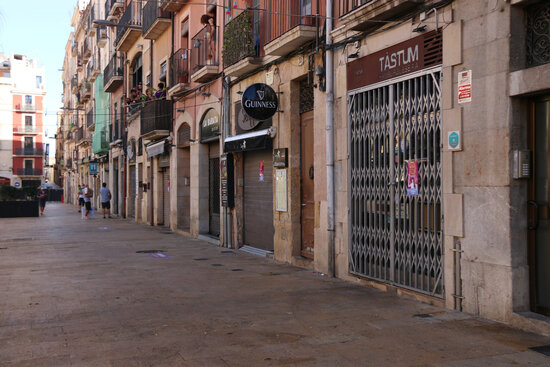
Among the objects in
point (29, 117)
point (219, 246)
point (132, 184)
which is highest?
point (29, 117)

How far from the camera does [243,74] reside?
1254cm

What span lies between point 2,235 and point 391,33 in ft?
48.7

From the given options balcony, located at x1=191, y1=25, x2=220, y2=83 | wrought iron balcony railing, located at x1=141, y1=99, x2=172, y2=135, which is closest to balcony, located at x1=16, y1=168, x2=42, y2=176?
wrought iron balcony railing, located at x1=141, y1=99, x2=172, y2=135

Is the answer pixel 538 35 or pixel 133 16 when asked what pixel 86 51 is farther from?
pixel 538 35

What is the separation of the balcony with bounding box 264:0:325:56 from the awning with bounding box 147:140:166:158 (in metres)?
9.08

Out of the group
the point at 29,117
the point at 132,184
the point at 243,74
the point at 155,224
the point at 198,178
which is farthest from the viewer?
the point at 29,117

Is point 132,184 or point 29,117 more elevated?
point 29,117

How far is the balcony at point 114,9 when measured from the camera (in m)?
Answer: 27.3

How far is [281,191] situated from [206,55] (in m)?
5.68

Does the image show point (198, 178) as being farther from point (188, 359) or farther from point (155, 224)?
point (188, 359)

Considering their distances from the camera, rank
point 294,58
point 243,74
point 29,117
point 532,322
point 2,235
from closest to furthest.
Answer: point 532,322
point 294,58
point 243,74
point 2,235
point 29,117

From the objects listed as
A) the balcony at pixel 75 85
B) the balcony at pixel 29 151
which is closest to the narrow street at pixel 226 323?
the balcony at pixel 75 85

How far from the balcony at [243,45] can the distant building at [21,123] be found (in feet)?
195

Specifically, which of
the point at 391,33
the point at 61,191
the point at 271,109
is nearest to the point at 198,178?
the point at 271,109
